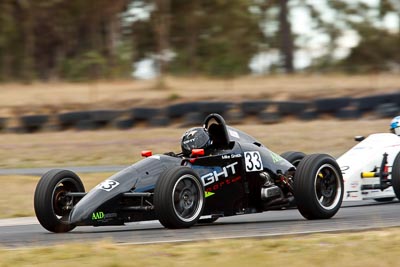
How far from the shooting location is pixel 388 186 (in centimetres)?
1204

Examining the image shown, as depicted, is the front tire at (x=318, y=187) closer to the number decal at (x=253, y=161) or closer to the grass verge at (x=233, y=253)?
the number decal at (x=253, y=161)

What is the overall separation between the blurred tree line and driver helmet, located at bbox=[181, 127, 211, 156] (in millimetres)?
33935

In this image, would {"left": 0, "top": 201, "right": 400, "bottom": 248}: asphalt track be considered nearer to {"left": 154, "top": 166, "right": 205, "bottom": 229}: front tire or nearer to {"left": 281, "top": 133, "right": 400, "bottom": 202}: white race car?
{"left": 154, "top": 166, "right": 205, "bottom": 229}: front tire

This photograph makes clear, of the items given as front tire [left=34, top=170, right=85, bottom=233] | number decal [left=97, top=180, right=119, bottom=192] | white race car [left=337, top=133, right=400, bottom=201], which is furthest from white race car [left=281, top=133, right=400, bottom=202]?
front tire [left=34, top=170, right=85, bottom=233]

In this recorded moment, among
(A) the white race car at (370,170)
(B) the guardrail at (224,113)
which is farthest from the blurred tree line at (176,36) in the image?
(A) the white race car at (370,170)

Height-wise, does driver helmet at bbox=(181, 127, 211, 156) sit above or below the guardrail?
below

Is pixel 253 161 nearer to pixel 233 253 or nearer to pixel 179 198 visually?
pixel 179 198

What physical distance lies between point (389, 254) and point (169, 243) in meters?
2.12

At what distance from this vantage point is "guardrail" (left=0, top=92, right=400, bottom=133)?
25.5 metres

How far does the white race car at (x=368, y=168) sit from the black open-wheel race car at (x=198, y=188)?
3.79 ft

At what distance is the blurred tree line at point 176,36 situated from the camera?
157 ft

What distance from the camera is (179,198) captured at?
950 centimetres

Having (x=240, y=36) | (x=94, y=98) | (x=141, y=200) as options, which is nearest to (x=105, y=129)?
(x=94, y=98)

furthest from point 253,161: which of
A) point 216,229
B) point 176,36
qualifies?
point 176,36
